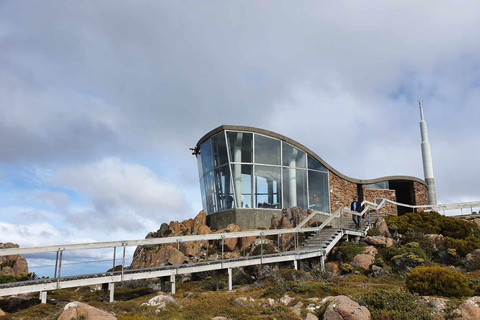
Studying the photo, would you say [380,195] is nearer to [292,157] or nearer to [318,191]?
[318,191]

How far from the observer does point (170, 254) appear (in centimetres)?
1619

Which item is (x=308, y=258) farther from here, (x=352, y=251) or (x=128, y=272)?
(x=128, y=272)

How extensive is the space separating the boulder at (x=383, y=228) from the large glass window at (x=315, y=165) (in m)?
7.71

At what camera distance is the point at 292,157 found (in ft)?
85.9

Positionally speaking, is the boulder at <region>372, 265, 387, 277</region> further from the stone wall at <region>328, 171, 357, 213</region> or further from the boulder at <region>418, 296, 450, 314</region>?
the stone wall at <region>328, 171, 357, 213</region>

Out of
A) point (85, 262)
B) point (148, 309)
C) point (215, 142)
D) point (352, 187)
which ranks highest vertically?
point (215, 142)

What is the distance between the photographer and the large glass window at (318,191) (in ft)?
87.4

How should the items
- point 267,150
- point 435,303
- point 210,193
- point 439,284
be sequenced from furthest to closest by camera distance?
point 210,193, point 267,150, point 439,284, point 435,303

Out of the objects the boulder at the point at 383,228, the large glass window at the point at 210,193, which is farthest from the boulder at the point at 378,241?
the large glass window at the point at 210,193

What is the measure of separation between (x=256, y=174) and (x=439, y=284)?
15072 mm

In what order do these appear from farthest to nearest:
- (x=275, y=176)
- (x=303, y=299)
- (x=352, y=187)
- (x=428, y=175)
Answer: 1. (x=428, y=175)
2. (x=352, y=187)
3. (x=275, y=176)
4. (x=303, y=299)

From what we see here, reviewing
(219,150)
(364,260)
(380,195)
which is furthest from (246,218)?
(380,195)

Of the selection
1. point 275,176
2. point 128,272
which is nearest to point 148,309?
point 128,272

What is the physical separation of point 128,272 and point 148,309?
122 inches
